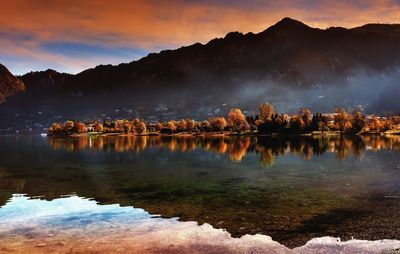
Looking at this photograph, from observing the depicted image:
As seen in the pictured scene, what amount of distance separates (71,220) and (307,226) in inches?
928

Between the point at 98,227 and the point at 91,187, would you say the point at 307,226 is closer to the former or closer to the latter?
the point at 98,227

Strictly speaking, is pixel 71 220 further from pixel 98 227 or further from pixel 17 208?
pixel 17 208

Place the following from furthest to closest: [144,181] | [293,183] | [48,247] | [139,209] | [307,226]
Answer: [144,181] < [293,183] < [139,209] < [307,226] < [48,247]

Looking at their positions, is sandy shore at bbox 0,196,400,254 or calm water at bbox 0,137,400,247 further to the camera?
calm water at bbox 0,137,400,247

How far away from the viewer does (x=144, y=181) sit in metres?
68.9

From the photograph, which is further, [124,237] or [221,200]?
[221,200]

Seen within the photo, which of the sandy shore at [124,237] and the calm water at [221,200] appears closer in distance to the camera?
the sandy shore at [124,237]

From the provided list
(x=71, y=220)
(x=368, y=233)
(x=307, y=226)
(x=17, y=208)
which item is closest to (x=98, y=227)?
(x=71, y=220)

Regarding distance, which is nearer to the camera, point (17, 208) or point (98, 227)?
point (98, 227)

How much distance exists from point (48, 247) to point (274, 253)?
58.2ft

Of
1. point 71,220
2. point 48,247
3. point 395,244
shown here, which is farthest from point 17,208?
point 395,244

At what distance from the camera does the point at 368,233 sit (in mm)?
34375

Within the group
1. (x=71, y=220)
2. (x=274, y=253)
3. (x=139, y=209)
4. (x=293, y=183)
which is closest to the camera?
(x=274, y=253)

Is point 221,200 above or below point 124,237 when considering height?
above
